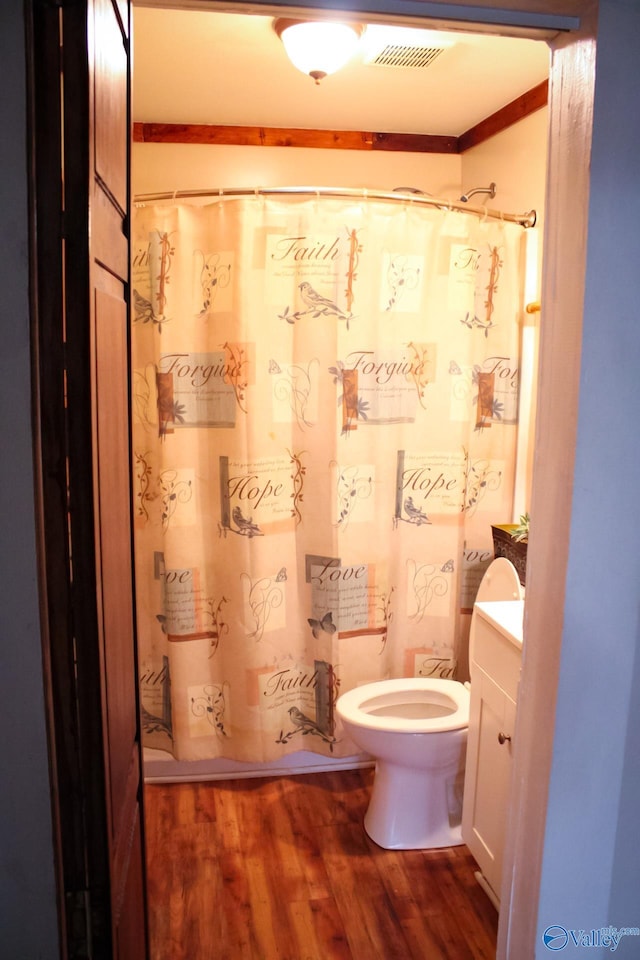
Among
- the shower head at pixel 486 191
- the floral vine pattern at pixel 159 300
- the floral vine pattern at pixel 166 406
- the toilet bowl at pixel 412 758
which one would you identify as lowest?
the toilet bowl at pixel 412 758

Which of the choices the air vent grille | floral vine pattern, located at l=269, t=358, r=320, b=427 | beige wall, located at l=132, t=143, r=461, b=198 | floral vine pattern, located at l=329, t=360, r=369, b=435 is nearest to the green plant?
floral vine pattern, located at l=329, t=360, r=369, b=435

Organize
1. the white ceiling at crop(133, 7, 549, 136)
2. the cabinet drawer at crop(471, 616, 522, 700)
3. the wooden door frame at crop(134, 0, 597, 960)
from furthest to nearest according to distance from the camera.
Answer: the white ceiling at crop(133, 7, 549, 136)
the cabinet drawer at crop(471, 616, 522, 700)
the wooden door frame at crop(134, 0, 597, 960)

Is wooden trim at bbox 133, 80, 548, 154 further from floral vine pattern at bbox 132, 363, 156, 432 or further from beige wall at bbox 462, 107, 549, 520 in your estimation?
floral vine pattern at bbox 132, 363, 156, 432

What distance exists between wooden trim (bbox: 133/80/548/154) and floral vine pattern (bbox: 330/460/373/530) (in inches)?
55.1

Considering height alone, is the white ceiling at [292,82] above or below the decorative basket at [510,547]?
above

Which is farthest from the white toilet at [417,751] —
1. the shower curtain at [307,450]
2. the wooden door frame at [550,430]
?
the wooden door frame at [550,430]

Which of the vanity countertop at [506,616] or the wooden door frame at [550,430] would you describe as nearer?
the wooden door frame at [550,430]

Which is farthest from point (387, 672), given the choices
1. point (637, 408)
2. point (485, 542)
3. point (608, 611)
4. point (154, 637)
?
point (637, 408)

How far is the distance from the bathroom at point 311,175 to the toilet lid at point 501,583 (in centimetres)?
34

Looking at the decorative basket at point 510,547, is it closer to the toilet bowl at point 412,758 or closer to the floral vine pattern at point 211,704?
the toilet bowl at point 412,758

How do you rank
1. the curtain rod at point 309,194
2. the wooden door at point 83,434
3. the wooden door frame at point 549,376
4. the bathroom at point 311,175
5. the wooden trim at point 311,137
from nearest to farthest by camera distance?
1. the wooden door at point 83,434
2. the wooden door frame at point 549,376
3. the curtain rod at point 309,194
4. the bathroom at point 311,175
5. the wooden trim at point 311,137

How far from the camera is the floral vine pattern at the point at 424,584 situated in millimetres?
2594

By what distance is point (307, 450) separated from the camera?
2453 mm

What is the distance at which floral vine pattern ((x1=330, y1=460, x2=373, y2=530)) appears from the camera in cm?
247
